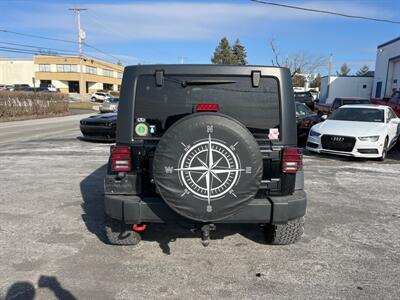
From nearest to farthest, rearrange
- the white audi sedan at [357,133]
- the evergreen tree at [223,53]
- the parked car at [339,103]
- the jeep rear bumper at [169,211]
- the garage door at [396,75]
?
the jeep rear bumper at [169,211] < the white audi sedan at [357,133] < the parked car at [339,103] < the garage door at [396,75] < the evergreen tree at [223,53]

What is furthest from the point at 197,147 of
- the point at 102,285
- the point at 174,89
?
the point at 102,285

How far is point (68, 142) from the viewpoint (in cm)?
1305

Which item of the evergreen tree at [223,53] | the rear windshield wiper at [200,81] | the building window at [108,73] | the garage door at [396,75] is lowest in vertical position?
the rear windshield wiper at [200,81]

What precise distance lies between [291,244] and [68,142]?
10640mm

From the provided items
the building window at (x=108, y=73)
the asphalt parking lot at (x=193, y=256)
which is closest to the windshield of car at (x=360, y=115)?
Answer: the asphalt parking lot at (x=193, y=256)

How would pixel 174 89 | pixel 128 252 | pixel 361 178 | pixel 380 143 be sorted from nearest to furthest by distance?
pixel 174 89, pixel 128 252, pixel 361 178, pixel 380 143

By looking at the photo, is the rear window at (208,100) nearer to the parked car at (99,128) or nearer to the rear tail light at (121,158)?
the rear tail light at (121,158)

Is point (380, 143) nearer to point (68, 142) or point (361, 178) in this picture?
→ point (361, 178)

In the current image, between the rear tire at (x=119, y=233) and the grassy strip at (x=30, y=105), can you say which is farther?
the grassy strip at (x=30, y=105)

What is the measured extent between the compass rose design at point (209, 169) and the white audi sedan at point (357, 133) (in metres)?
7.29

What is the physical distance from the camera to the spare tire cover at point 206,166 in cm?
313

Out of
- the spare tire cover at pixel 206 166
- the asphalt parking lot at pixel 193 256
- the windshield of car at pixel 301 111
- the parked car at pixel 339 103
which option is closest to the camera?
the spare tire cover at pixel 206 166

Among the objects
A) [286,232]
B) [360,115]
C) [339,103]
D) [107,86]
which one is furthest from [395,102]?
[107,86]

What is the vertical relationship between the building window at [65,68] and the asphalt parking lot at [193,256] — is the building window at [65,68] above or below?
above
